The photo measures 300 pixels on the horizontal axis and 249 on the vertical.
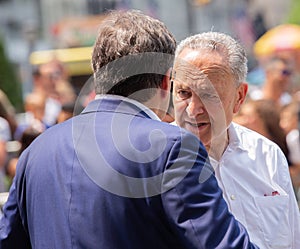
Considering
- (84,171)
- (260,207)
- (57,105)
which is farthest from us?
(57,105)

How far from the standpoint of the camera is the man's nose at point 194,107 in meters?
3.15

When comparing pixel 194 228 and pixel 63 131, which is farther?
pixel 63 131

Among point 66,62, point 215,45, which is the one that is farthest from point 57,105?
point 66,62

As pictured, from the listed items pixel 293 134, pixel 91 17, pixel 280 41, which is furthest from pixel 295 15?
pixel 293 134

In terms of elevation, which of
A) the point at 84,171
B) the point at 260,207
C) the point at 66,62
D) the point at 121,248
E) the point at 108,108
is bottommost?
the point at 66,62

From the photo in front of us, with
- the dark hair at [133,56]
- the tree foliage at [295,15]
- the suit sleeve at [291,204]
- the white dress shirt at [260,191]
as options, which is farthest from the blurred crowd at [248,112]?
the tree foliage at [295,15]

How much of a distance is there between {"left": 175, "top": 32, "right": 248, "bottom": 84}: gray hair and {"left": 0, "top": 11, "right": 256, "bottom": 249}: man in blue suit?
55cm

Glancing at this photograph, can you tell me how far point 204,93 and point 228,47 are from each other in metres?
0.22

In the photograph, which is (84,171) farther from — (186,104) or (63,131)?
(186,104)

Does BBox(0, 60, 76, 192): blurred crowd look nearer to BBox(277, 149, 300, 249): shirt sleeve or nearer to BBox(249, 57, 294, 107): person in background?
BBox(249, 57, 294, 107): person in background

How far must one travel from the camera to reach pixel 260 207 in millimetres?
3133

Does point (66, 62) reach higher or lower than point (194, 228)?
lower

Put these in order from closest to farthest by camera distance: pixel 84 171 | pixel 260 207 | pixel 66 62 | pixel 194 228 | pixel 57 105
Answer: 1. pixel 194 228
2. pixel 84 171
3. pixel 260 207
4. pixel 57 105
5. pixel 66 62

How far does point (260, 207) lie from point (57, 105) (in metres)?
6.42
